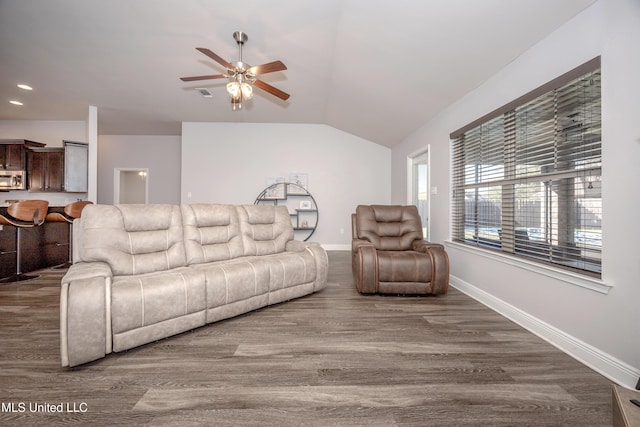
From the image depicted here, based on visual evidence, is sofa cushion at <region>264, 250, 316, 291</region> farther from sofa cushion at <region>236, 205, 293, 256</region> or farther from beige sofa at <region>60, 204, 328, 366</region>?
sofa cushion at <region>236, 205, 293, 256</region>

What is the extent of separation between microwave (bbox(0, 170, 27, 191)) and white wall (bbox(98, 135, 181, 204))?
5.03 feet

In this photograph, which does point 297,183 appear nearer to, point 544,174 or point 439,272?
point 439,272

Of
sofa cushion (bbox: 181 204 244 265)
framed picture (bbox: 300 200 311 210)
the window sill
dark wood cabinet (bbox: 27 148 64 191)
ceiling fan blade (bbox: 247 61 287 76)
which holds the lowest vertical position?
the window sill

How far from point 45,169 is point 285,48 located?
19.5ft

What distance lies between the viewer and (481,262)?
2.81 metres

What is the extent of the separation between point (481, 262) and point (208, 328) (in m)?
2.85

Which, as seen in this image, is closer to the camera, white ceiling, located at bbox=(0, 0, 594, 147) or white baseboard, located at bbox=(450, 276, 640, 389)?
white baseboard, located at bbox=(450, 276, 640, 389)

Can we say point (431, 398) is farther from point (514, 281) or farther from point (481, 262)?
point (481, 262)

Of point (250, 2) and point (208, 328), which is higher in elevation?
point (250, 2)

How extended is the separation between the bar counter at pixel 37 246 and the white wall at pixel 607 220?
6134 millimetres

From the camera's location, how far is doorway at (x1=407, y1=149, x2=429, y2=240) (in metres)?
4.73

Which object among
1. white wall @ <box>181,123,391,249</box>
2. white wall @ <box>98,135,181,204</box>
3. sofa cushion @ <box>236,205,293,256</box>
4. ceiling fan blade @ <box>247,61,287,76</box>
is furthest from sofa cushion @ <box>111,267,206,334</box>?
white wall @ <box>98,135,181,204</box>

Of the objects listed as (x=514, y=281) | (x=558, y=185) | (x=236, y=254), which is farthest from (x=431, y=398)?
(x=236, y=254)

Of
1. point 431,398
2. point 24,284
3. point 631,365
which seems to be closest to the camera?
point 431,398
